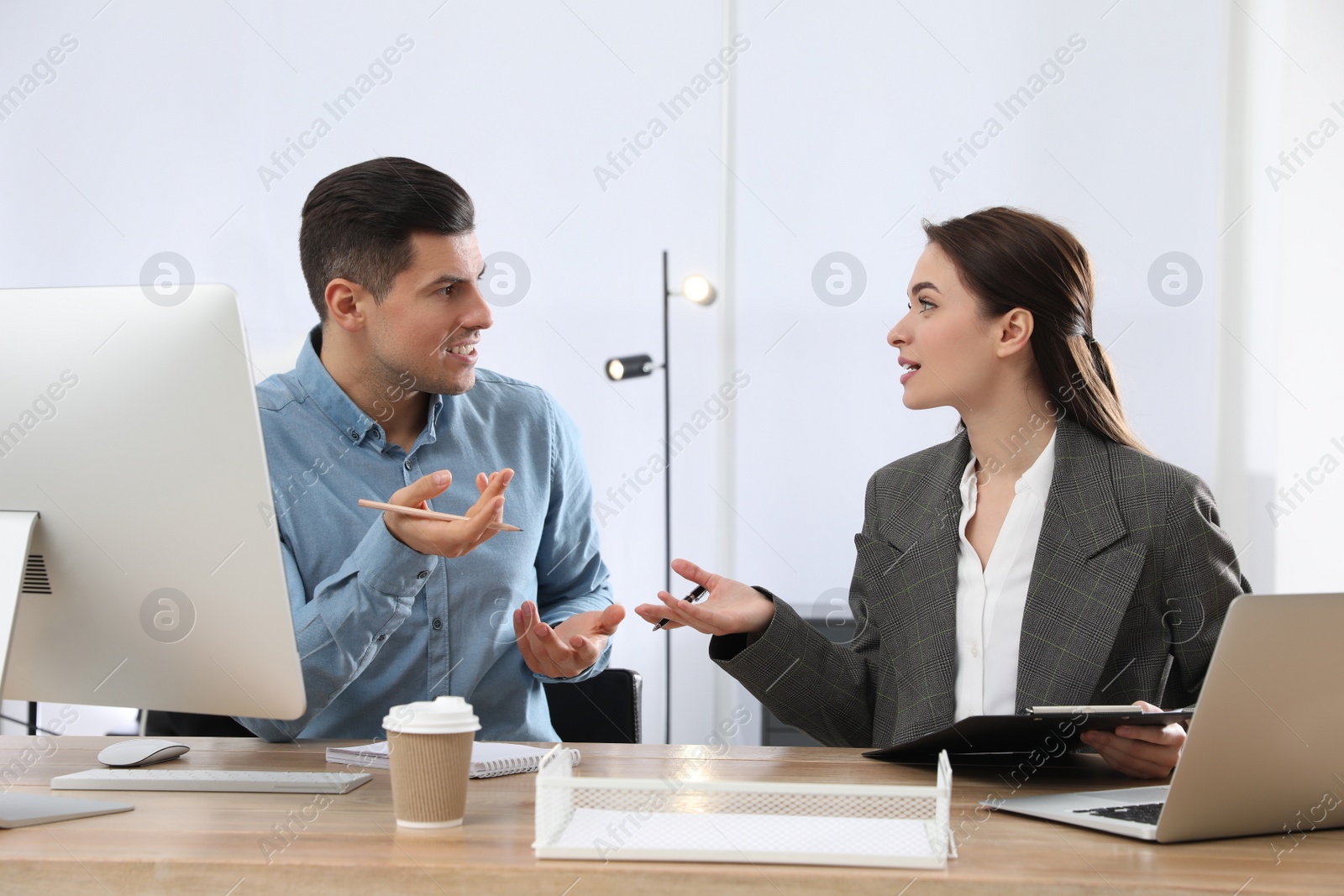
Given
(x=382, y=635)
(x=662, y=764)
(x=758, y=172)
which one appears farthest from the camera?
(x=758, y=172)

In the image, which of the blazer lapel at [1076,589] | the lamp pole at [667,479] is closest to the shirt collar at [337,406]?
the blazer lapel at [1076,589]

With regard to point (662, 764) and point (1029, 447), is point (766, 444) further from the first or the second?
point (662, 764)

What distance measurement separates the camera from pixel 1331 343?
2988 millimetres

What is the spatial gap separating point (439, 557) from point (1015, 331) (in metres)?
0.94

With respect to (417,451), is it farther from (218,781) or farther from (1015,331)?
(1015,331)

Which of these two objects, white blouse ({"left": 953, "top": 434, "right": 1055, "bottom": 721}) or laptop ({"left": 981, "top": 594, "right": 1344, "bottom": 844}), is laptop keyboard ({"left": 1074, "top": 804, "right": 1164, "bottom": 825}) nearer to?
laptop ({"left": 981, "top": 594, "right": 1344, "bottom": 844})

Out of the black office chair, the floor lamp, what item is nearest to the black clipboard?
the black office chair

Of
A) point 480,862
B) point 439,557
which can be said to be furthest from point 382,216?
point 480,862

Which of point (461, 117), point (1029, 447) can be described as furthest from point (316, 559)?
point (461, 117)

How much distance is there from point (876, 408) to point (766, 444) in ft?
1.22

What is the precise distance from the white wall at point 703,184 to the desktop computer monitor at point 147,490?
2.45m

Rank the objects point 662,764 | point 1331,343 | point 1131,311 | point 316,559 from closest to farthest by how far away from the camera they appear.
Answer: point 662,764, point 316,559, point 1331,343, point 1131,311

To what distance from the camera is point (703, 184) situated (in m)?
3.47

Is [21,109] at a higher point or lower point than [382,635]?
higher
